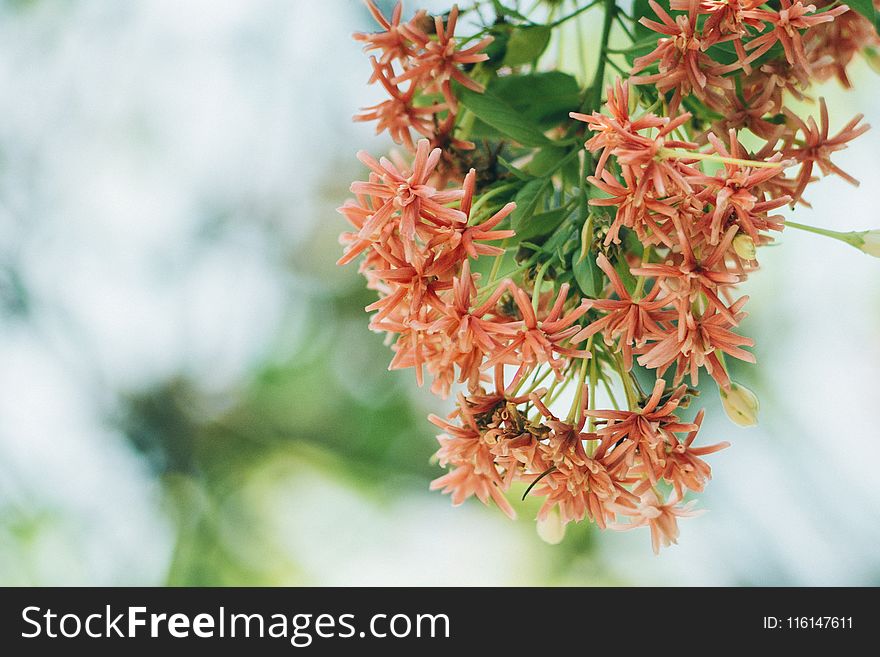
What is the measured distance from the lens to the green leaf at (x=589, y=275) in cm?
45

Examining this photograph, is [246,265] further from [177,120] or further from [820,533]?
[820,533]

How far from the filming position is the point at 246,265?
2039mm

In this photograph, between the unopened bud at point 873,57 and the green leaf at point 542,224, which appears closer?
the green leaf at point 542,224

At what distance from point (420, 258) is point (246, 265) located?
1.67 m

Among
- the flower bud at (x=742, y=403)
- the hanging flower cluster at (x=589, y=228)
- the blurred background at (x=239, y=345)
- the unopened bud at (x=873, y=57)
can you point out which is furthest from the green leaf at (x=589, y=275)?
the blurred background at (x=239, y=345)

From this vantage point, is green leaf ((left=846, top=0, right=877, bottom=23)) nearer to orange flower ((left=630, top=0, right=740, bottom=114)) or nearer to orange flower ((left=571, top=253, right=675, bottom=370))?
orange flower ((left=630, top=0, right=740, bottom=114))

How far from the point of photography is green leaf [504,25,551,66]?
1.85ft

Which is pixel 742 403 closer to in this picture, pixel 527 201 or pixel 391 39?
pixel 527 201

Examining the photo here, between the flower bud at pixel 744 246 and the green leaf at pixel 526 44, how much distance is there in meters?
0.22

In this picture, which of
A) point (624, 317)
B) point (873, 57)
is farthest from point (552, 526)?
point (873, 57)

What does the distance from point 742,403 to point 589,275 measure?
0.14m

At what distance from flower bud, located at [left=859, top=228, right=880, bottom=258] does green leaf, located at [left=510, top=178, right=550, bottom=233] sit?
0.20m

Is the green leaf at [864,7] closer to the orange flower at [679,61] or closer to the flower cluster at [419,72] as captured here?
the orange flower at [679,61]

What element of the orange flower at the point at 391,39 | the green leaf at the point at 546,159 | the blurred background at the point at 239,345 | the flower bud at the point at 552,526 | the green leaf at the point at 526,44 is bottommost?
the flower bud at the point at 552,526
